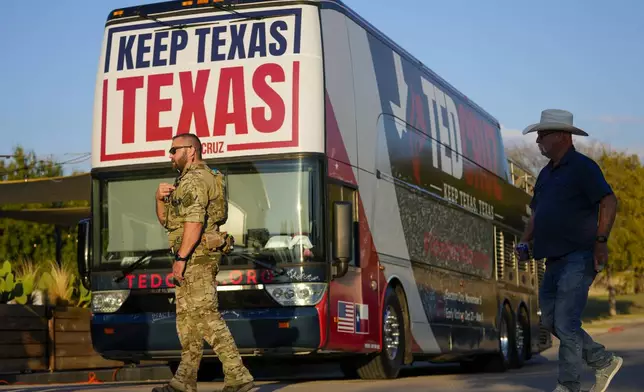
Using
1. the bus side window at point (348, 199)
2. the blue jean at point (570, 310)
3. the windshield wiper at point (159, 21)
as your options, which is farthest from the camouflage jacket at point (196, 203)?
the windshield wiper at point (159, 21)

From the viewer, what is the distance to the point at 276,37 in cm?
1229

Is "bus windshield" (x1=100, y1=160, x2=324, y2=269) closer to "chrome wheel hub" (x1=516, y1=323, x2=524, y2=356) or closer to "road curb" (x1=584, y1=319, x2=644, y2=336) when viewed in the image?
"chrome wheel hub" (x1=516, y1=323, x2=524, y2=356)

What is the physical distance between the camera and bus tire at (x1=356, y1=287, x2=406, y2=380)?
44.3 feet

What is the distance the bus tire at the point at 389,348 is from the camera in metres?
13.5

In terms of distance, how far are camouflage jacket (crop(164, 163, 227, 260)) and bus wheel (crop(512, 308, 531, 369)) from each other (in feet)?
37.1

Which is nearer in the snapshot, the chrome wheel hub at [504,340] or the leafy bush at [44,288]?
the leafy bush at [44,288]

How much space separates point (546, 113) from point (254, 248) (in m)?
3.92

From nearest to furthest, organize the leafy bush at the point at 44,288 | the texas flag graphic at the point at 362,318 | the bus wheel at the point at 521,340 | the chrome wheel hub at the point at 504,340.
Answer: the texas flag graphic at the point at 362,318 → the leafy bush at the point at 44,288 → the chrome wheel hub at the point at 504,340 → the bus wheel at the point at 521,340

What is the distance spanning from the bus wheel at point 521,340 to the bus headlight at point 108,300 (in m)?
9.15

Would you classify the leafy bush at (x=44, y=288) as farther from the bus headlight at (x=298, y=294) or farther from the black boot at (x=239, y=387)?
the black boot at (x=239, y=387)

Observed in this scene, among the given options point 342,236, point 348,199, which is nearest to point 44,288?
point 348,199

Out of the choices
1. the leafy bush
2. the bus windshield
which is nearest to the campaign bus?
the bus windshield

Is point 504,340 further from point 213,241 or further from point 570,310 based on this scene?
point 213,241

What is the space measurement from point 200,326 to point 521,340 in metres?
12.1
